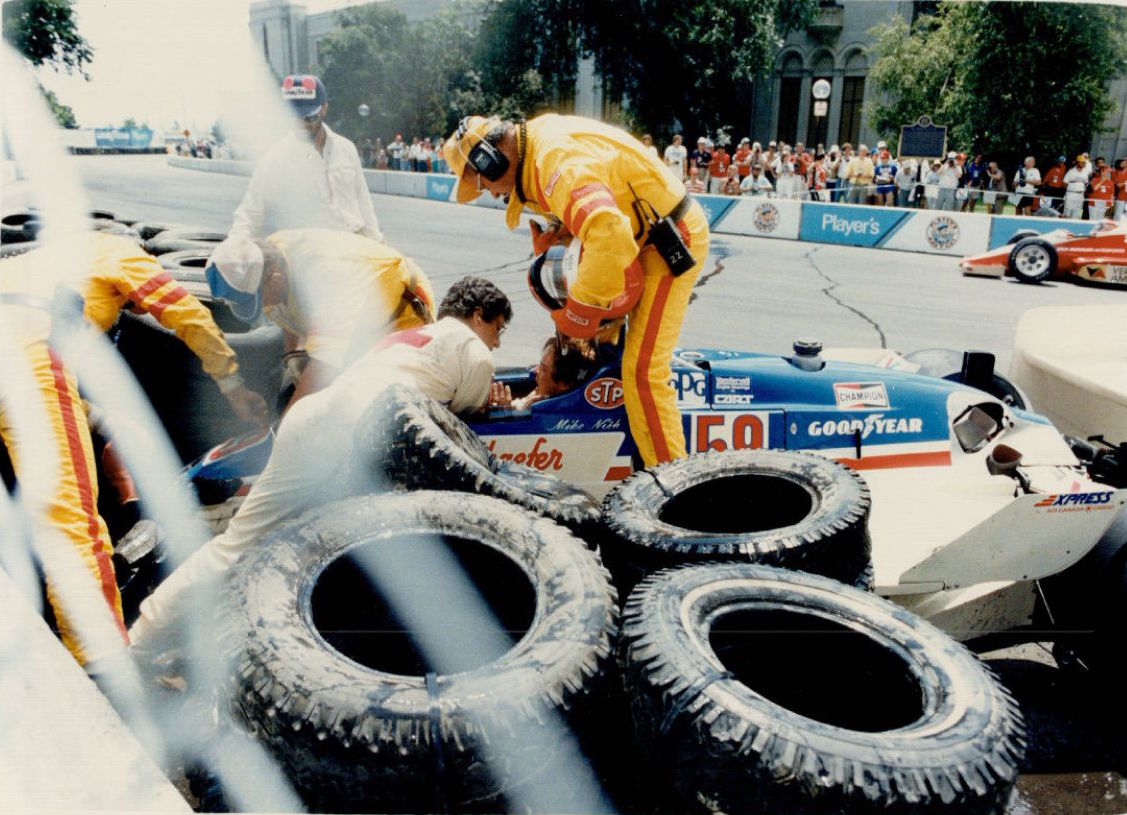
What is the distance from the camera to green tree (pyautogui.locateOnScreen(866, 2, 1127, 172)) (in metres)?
16.1

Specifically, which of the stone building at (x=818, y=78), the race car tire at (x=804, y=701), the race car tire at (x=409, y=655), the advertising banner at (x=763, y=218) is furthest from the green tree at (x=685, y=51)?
the race car tire at (x=804, y=701)

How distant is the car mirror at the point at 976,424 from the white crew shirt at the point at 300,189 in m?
3.33

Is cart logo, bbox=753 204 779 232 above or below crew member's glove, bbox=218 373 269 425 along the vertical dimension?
below

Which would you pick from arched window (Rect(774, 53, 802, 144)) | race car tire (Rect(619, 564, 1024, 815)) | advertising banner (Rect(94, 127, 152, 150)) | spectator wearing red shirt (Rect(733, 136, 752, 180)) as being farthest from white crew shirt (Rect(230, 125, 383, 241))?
advertising banner (Rect(94, 127, 152, 150))

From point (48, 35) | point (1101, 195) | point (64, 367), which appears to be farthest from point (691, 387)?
point (1101, 195)

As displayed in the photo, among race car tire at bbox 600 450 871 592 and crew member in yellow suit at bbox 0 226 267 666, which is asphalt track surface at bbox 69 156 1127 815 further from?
crew member in yellow suit at bbox 0 226 267 666

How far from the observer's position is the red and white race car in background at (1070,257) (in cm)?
1212

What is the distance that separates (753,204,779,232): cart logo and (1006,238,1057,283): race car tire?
5.24 metres

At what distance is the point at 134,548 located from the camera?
11.0 feet

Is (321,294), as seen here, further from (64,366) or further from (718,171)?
(718,171)

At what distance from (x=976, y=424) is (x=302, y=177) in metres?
3.79

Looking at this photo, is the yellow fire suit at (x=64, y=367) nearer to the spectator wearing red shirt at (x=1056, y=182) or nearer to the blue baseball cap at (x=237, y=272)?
the blue baseball cap at (x=237, y=272)

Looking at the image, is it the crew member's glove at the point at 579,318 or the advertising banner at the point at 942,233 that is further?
the advertising banner at the point at 942,233

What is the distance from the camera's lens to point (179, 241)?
7.05 metres
